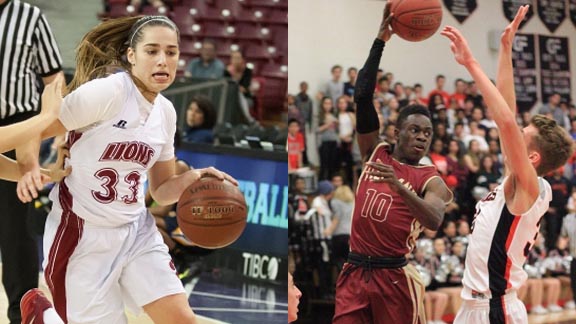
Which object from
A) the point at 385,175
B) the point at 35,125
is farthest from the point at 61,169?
the point at 385,175

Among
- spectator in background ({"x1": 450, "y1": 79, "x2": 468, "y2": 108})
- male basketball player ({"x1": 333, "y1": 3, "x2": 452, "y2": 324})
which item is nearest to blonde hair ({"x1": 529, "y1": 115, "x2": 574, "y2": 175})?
male basketball player ({"x1": 333, "y1": 3, "x2": 452, "y2": 324})

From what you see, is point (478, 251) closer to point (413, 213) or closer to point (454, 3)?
point (413, 213)

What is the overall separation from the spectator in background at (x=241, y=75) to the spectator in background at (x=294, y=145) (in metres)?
0.53

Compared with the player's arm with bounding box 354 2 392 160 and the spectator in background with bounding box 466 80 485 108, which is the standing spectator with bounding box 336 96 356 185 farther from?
the player's arm with bounding box 354 2 392 160

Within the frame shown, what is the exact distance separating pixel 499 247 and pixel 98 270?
74.2 inches

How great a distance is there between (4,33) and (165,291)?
5.44ft

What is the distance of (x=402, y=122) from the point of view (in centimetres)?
435

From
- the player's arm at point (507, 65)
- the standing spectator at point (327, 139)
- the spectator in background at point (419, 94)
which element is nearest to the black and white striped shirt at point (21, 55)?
the player's arm at point (507, 65)

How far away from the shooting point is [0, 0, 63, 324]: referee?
424cm

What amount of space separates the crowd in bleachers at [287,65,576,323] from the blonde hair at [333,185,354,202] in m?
0.04

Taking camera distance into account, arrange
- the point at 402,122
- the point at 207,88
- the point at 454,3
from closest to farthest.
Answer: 1. the point at 402,122
2. the point at 207,88
3. the point at 454,3

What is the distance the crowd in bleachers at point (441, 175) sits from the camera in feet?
25.8

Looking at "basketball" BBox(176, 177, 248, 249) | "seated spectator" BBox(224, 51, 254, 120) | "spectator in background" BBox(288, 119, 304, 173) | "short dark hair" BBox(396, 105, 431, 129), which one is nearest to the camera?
"basketball" BBox(176, 177, 248, 249)

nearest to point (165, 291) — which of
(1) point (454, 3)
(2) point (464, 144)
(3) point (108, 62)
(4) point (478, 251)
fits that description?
(3) point (108, 62)
